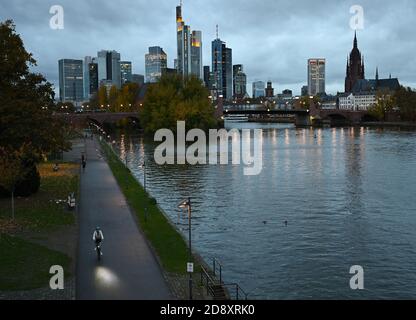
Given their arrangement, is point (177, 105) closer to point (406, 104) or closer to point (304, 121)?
point (406, 104)

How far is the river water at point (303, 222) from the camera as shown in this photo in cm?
2478

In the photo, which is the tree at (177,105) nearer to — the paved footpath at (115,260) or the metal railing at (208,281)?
the paved footpath at (115,260)

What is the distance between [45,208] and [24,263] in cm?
1260

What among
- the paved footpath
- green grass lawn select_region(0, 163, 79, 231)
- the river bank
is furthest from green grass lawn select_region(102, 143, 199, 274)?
green grass lawn select_region(0, 163, 79, 231)

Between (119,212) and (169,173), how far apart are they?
2509 centimetres

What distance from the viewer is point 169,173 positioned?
60.2 m

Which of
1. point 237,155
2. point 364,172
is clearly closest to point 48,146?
point 364,172

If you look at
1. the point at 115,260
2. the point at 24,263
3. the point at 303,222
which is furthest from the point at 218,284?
the point at 303,222

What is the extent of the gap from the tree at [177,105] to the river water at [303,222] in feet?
146

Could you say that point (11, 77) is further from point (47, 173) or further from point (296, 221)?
point (296, 221)

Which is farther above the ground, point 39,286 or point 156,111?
point 156,111

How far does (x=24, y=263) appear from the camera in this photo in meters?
23.6

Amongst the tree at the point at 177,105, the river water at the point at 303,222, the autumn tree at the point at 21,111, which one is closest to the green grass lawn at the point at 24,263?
the river water at the point at 303,222

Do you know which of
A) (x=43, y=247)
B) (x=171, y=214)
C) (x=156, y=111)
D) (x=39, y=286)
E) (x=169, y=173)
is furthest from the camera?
(x=156, y=111)
